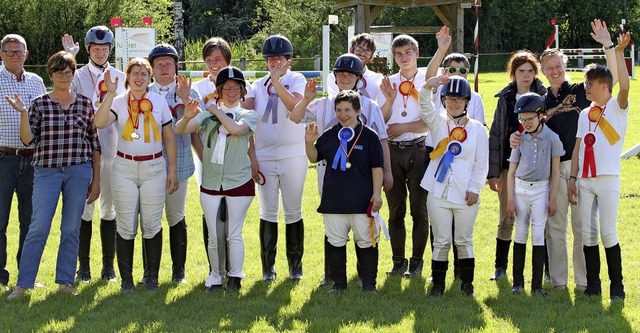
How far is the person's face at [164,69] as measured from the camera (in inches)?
281

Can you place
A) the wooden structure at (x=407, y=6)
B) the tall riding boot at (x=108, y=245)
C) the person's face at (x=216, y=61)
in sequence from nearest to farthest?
the person's face at (x=216, y=61) → the tall riding boot at (x=108, y=245) → the wooden structure at (x=407, y=6)

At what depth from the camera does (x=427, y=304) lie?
22.0 feet

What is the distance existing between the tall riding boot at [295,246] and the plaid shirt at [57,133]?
5.80ft

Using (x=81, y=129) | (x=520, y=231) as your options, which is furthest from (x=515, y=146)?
(x=81, y=129)

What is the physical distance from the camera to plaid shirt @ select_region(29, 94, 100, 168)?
22.4ft

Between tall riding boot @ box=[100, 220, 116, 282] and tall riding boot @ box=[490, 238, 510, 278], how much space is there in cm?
309

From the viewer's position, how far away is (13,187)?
7.21 metres

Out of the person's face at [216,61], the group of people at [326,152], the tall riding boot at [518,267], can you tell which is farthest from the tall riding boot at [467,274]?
the person's face at [216,61]

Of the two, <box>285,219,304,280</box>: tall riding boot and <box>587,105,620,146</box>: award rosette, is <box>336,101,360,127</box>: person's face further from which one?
<box>587,105,620,146</box>: award rosette

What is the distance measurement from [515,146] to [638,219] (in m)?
3.71

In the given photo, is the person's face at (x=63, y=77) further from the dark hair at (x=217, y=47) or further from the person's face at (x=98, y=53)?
the dark hair at (x=217, y=47)

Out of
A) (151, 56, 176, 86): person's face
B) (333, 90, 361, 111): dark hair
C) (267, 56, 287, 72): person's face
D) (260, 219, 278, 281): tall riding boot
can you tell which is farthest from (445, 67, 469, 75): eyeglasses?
(151, 56, 176, 86): person's face

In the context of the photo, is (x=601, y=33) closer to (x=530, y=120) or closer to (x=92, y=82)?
(x=530, y=120)

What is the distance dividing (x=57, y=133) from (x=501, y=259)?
11.8 feet
